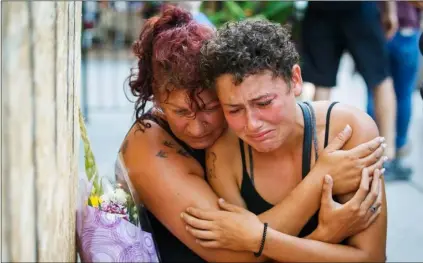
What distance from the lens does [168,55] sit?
2.33 m

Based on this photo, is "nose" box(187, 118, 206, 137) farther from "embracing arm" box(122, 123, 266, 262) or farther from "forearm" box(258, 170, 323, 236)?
"forearm" box(258, 170, 323, 236)

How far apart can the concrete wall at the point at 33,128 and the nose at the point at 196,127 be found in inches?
22.7

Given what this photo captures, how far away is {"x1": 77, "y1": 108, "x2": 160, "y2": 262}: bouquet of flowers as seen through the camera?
214cm

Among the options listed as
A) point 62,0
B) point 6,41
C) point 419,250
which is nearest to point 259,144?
point 62,0

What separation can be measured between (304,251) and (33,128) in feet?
3.46

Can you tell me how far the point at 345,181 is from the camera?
2.28 meters

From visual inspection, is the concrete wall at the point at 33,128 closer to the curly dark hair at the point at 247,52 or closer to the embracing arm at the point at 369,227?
the curly dark hair at the point at 247,52

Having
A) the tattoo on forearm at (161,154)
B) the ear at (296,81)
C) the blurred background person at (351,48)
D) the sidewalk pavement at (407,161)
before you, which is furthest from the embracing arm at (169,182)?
the blurred background person at (351,48)

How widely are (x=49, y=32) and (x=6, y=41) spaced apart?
175 millimetres

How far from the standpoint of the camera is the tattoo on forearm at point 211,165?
8.03ft

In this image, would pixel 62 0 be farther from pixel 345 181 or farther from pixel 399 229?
pixel 399 229

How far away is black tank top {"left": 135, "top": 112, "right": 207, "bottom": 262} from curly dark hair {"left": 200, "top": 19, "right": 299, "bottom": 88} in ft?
1.20

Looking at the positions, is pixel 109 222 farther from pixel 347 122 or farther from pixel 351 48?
pixel 351 48

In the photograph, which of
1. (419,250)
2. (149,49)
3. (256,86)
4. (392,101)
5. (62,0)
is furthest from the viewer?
(392,101)
